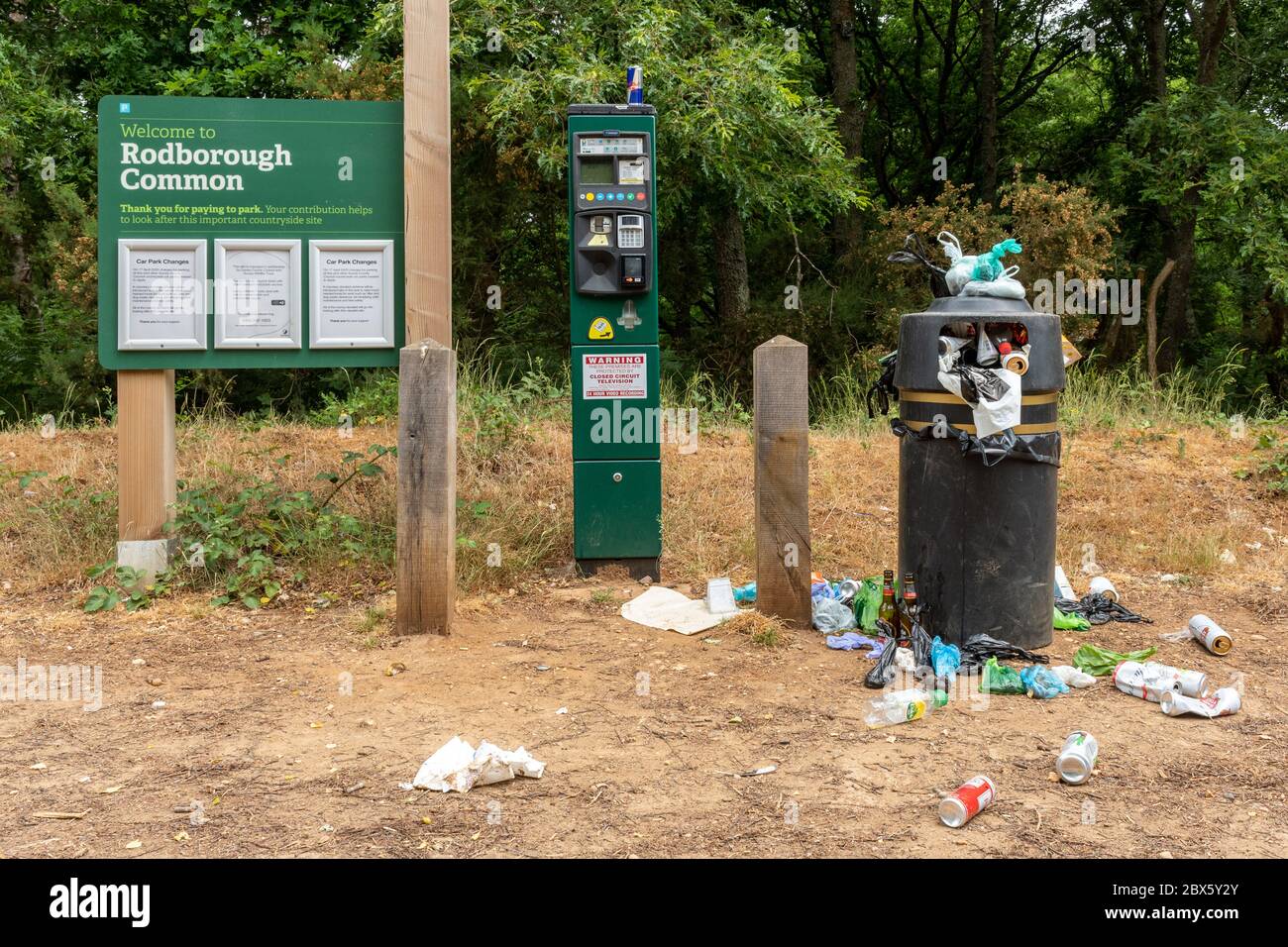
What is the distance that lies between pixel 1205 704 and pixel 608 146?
3.89 m

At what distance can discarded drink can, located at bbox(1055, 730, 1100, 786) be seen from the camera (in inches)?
152

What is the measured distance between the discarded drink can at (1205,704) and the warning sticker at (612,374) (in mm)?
3048

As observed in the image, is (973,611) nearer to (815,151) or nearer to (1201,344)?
(815,151)

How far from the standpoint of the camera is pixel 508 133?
454 inches

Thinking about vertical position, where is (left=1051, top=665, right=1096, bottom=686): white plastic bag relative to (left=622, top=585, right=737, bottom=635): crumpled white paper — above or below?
below

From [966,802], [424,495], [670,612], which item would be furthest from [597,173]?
[966,802]

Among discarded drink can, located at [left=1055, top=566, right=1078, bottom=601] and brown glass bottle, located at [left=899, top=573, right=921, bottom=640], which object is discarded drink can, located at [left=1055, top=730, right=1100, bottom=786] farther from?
discarded drink can, located at [left=1055, top=566, right=1078, bottom=601]

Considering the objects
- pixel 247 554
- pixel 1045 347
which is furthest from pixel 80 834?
pixel 1045 347

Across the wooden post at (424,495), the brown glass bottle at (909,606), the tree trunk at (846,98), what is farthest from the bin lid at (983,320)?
the tree trunk at (846,98)

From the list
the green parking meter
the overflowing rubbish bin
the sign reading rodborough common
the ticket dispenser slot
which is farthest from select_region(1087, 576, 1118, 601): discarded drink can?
the sign reading rodborough common

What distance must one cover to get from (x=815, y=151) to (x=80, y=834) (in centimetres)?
1028

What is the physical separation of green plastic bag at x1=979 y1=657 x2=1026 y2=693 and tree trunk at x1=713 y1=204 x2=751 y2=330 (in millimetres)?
10444

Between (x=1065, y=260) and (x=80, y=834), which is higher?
(x=1065, y=260)

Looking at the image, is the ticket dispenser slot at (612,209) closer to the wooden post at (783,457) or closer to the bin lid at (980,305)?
the wooden post at (783,457)
